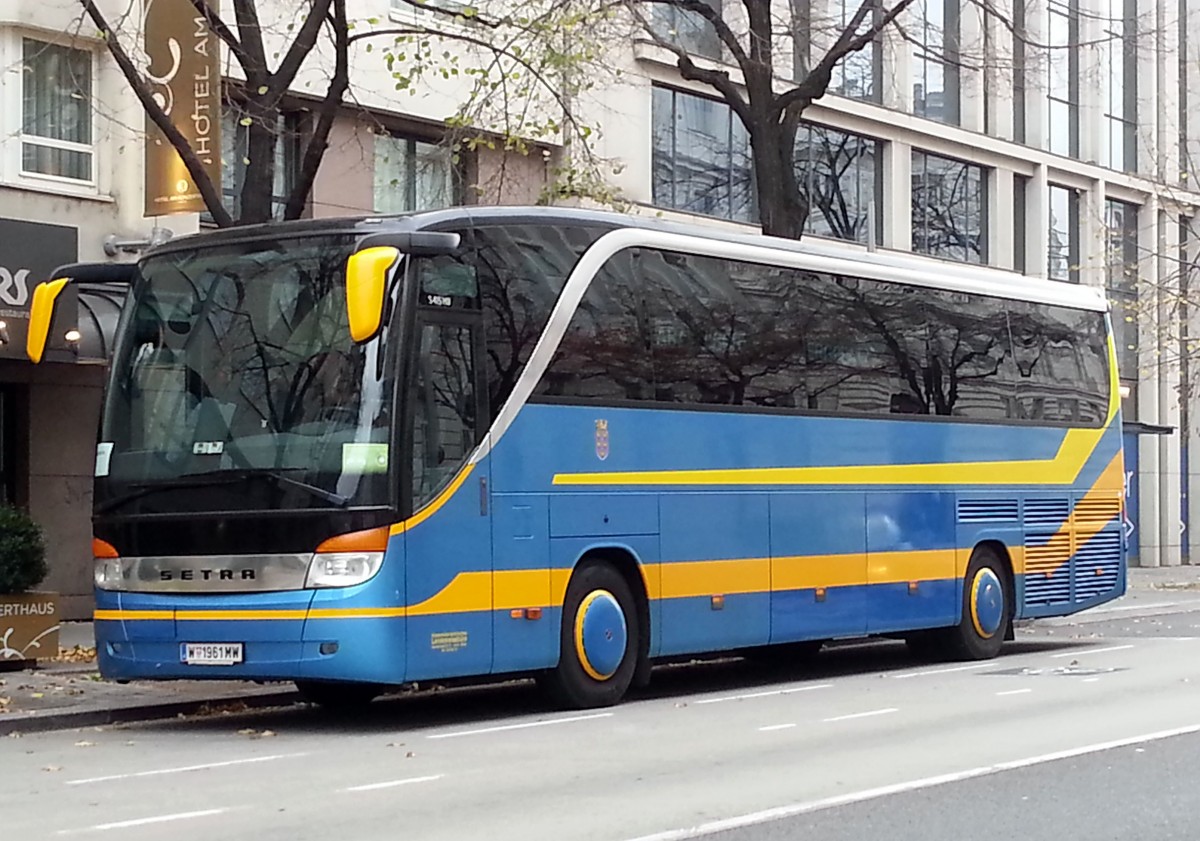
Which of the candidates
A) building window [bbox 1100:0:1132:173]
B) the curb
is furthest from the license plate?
Answer: building window [bbox 1100:0:1132:173]

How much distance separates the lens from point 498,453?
14.5m

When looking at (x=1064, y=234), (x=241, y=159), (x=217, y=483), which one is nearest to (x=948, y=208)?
(x=1064, y=234)

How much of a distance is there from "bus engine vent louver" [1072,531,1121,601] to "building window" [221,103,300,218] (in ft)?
32.6

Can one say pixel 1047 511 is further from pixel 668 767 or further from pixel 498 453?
pixel 668 767

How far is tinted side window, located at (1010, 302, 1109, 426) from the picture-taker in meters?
21.2

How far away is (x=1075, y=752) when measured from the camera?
1191 centimetres

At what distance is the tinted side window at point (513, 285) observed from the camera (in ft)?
47.8

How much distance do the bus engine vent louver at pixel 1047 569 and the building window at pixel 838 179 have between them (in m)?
14.6

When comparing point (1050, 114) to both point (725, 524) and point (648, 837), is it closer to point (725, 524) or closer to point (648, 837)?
point (725, 524)

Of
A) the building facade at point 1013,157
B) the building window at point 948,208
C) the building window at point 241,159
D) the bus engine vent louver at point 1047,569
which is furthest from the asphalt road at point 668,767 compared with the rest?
the building window at point 948,208

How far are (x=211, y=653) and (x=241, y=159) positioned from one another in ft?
38.2

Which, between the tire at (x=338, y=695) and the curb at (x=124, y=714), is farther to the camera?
the tire at (x=338, y=695)

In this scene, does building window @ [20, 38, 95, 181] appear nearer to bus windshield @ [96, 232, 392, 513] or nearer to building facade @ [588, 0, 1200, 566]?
bus windshield @ [96, 232, 392, 513]

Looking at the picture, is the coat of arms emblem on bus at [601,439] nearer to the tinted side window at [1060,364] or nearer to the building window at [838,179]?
the tinted side window at [1060,364]
